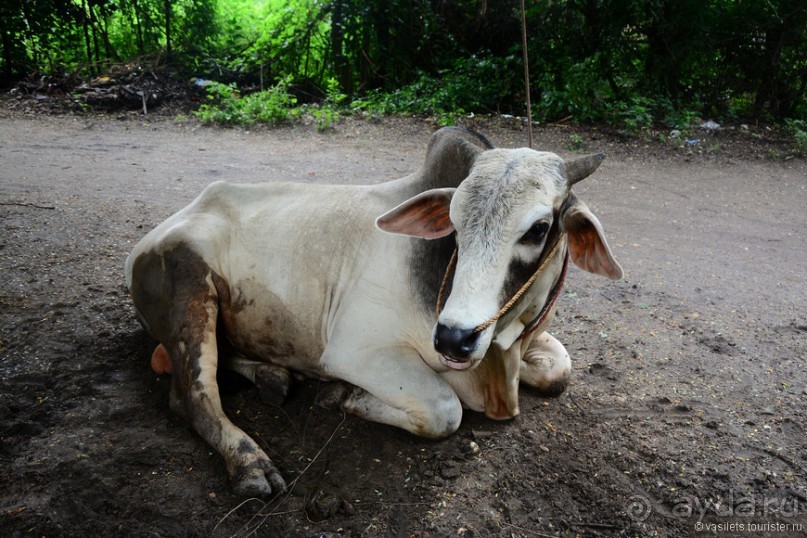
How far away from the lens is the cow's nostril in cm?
216

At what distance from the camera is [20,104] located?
27.6 ft

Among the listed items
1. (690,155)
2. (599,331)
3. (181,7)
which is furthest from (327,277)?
(181,7)

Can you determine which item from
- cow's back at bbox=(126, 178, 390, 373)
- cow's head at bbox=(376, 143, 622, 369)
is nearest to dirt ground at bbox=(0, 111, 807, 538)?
cow's back at bbox=(126, 178, 390, 373)

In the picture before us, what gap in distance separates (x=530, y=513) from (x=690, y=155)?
609cm

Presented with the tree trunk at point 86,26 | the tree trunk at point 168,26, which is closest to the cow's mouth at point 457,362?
the tree trunk at point 168,26

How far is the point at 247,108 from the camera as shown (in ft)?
27.5

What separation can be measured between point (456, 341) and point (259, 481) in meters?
0.90

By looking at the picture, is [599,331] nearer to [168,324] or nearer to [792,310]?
[792,310]

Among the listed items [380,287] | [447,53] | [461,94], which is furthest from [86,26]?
[380,287]

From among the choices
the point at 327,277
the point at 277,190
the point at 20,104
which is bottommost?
the point at 20,104

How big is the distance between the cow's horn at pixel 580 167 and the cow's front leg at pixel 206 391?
153 cm

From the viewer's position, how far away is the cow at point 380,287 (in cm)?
238

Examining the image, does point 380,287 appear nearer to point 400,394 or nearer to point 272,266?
point 400,394

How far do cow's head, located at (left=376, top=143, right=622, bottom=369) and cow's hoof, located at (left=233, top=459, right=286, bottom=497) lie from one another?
2.49ft
